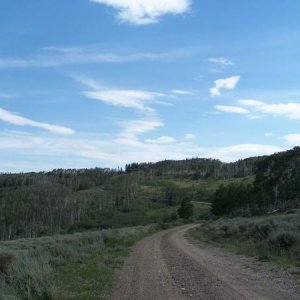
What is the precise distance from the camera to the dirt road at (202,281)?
11203 millimetres

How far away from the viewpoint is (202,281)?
13.4 m

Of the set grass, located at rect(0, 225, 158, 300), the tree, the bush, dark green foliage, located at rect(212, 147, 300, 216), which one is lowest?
the tree

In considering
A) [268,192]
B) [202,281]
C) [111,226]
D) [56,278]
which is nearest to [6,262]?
[56,278]

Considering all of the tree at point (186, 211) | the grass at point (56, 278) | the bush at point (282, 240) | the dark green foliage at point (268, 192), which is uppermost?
the dark green foliage at point (268, 192)

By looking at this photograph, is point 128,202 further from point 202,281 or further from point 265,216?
point 202,281

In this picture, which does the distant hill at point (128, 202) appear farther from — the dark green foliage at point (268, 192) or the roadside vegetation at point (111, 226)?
the roadside vegetation at point (111, 226)

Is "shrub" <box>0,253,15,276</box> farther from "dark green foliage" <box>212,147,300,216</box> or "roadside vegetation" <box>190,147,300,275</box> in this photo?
A: "dark green foliage" <box>212,147,300,216</box>

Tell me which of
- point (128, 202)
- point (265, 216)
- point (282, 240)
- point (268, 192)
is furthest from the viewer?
point (128, 202)

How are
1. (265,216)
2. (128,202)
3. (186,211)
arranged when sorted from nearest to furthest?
(265,216)
(186,211)
(128,202)

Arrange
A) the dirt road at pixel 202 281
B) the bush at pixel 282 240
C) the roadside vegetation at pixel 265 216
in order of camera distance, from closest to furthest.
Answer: the dirt road at pixel 202 281 → the bush at pixel 282 240 → the roadside vegetation at pixel 265 216

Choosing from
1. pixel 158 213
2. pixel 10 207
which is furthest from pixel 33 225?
pixel 158 213

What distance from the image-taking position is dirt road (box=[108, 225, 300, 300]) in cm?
1120

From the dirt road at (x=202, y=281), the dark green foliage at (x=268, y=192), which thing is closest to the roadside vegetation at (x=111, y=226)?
the dark green foliage at (x=268, y=192)

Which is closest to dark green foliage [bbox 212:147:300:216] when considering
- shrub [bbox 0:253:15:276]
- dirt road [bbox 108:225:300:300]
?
dirt road [bbox 108:225:300:300]
